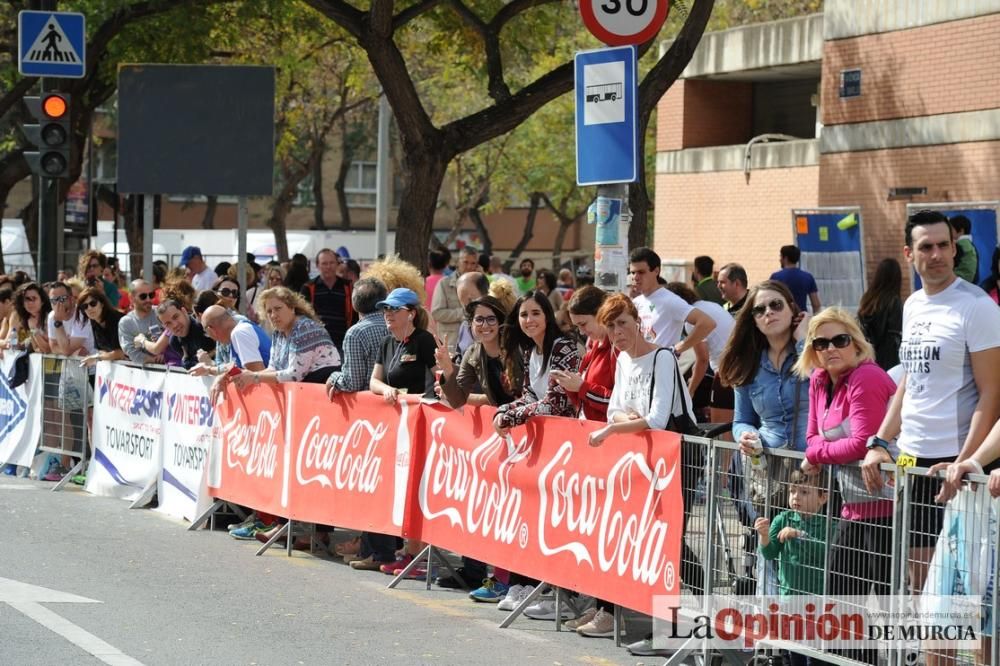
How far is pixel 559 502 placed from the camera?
8.62 m

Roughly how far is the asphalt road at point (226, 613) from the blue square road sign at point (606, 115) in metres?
2.57

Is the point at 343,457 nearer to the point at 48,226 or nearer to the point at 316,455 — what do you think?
the point at 316,455

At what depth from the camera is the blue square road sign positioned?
9227 mm

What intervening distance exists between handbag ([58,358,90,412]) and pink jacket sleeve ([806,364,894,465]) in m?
8.88

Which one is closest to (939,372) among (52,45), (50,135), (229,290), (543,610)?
(543,610)

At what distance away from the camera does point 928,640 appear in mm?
6148

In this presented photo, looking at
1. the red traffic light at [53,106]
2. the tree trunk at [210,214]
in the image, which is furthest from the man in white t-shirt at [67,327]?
the tree trunk at [210,214]

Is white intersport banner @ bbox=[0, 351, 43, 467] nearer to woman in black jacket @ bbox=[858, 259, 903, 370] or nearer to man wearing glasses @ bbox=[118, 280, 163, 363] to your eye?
man wearing glasses @ bbox=[118, 280, 163, 363]

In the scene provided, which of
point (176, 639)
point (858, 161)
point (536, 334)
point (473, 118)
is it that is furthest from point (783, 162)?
point (176, 639)

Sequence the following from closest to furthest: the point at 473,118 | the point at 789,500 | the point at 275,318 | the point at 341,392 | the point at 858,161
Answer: the point at 789,500
the point at 341,392
the point at 275,318
the point at 473,118
the point at 858,161

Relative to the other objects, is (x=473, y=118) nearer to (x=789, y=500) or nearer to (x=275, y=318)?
(x=275, y=318)

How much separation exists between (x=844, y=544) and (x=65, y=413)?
381 inches

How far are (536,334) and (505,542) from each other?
46.6 inches

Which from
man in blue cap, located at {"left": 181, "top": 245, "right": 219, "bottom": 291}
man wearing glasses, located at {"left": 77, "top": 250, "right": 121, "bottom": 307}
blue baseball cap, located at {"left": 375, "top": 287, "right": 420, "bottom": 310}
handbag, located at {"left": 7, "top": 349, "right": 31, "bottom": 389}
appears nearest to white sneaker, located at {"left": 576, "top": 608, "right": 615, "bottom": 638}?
blue baseball cap, located at {"left": 375, "top": 287, "right": 420, "bottom": 310}
